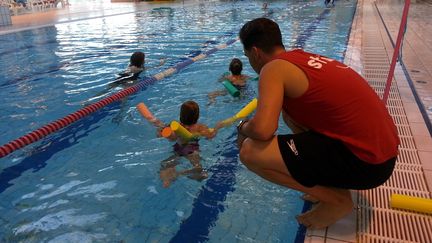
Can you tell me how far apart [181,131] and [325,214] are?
138 centimetres

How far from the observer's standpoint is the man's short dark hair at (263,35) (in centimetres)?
180

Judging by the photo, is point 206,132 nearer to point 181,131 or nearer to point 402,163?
point 181,131

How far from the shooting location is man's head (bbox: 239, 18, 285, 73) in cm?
180

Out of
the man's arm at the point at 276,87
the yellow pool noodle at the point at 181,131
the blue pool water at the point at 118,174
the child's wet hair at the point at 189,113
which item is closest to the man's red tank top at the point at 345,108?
the man's arm at the point at 276,87

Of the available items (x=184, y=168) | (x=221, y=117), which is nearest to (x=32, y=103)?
(x=221, y=117)

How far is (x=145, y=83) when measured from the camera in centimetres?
555

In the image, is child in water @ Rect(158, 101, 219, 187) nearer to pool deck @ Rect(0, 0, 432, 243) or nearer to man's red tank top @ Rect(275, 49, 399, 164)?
pool deck @ Rect(0, 0, 432, 243)

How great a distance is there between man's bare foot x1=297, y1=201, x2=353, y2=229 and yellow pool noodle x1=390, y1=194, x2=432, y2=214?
418mm

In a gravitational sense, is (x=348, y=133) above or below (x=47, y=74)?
above

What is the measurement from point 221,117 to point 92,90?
2.26m

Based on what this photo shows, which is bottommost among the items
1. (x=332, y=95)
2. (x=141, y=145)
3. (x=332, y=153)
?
(x=141, y=145)

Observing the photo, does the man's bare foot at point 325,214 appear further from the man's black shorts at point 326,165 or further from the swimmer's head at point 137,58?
the swimmer's head at point 137,58

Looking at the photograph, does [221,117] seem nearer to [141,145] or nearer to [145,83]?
[141,145]

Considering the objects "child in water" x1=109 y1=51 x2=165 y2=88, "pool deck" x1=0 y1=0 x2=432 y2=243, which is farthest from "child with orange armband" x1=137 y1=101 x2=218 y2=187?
"child in water" x1=109 y1=51 x2=165 y2=88
